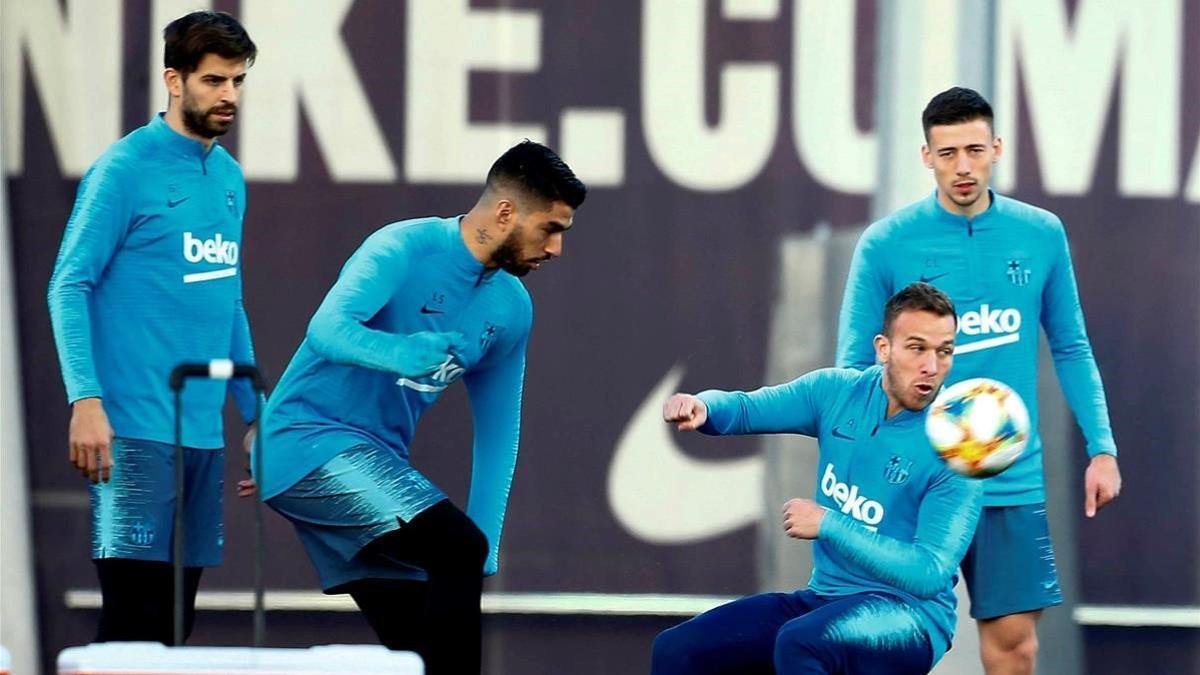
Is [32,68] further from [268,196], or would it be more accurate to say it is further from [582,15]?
[582,15]

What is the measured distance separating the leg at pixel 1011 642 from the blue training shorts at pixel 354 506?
137cm

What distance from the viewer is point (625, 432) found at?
4.97 meters

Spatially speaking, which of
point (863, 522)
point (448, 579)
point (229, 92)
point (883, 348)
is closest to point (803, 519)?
point (863, 522)

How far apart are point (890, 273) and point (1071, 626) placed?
1341 mm

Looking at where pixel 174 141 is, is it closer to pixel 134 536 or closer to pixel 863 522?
pixel 134 536

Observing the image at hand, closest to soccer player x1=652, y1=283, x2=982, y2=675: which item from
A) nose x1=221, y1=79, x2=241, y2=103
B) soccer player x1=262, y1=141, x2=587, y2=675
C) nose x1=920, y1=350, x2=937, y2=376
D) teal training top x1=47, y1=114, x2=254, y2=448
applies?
nose x1=920, y1=350, x2=937, y2=376

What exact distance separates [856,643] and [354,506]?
40.7 inches

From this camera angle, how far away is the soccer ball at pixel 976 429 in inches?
141

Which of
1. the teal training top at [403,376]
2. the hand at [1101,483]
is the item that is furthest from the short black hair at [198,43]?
the hand at [1101,483]

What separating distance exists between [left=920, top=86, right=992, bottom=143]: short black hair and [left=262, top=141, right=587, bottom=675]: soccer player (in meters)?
0.87

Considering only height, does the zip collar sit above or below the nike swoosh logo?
above

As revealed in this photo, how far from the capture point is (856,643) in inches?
138

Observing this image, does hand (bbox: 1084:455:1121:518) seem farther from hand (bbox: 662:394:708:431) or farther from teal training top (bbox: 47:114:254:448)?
teal training top (bbox: 47:114:254:448)

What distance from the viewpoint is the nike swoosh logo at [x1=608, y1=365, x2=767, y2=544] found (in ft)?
16.3
